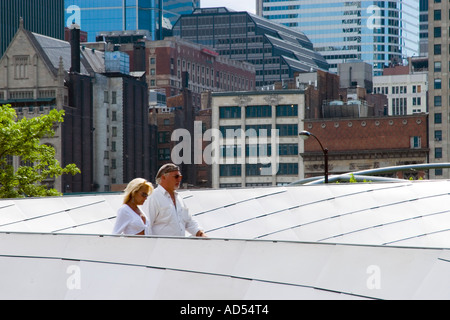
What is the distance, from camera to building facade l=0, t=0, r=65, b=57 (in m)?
150

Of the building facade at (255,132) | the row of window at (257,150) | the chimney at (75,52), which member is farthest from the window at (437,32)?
the chimney at (75,52)

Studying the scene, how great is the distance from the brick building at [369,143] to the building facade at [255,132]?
635 centimetres

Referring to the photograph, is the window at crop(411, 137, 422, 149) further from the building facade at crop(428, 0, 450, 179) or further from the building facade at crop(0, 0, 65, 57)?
the building facade at crop(0, 0, 65, 57)

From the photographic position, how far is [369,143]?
112 metres

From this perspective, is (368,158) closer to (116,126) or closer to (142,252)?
(116,126)

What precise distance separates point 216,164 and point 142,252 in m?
112

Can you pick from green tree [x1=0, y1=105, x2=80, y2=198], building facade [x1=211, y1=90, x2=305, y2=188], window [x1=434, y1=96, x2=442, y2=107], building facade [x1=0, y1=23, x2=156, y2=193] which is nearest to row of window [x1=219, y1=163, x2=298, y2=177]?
building facade [x1=211, y1=90, x2=305, y2=188]

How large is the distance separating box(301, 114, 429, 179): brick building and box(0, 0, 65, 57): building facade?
5719cm

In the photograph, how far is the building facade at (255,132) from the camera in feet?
397

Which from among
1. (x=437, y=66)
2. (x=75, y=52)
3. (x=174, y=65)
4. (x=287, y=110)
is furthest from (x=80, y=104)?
(x=174, y=65)

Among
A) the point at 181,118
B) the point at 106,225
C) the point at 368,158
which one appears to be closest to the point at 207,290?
the point at 106,225

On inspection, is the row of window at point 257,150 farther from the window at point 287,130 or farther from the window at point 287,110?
the window at point 287,110

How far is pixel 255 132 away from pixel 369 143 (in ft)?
51.7

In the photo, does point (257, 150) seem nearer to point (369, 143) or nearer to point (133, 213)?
point (369, 143)
